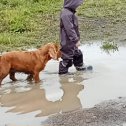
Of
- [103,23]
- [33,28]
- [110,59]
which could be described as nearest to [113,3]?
[103,23]

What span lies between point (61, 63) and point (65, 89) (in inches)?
46.5

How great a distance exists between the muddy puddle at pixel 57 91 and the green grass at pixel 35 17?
7.25 ft

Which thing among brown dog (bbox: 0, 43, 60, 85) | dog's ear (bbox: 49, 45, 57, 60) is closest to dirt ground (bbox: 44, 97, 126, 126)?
dog's ear (bbox: 49, 45, 57, 60)

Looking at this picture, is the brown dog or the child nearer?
the brown dog

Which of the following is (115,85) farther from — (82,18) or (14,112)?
(82,18)

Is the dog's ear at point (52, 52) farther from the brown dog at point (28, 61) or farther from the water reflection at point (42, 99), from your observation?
the water reflection at point (42, 99)

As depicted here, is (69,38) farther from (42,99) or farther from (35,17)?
(35,17)

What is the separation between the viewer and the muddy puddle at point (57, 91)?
727 cm

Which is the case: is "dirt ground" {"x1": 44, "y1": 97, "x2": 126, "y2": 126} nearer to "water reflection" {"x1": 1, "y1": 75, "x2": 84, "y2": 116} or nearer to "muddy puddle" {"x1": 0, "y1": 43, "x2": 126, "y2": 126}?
"muddy puddle" {"x1": 0, "y1": 43, "x2": 126, "y2": 126}

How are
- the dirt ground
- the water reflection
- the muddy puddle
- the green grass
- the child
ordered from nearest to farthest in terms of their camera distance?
the dirt ground
the muddy puddle
the water reflection
the child
the green grass

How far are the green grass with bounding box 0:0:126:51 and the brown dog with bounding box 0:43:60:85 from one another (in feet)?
9.16

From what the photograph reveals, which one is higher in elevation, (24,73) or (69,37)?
(69,37)

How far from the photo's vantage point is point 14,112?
732cm

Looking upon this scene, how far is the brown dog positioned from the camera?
8.80 m
